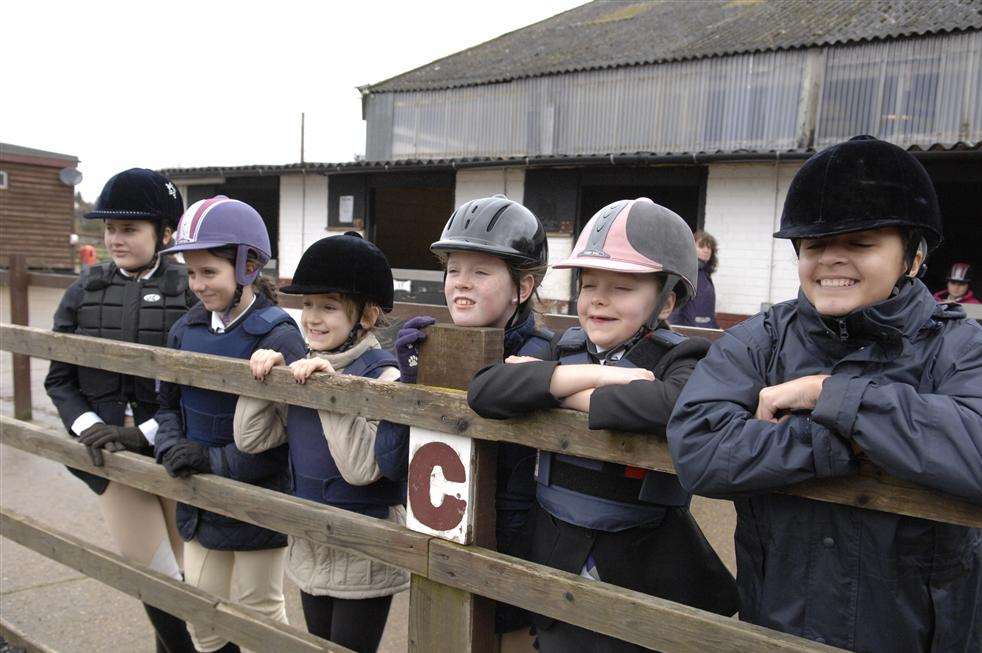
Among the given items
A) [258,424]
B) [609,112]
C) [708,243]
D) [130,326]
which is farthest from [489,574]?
[609,112]

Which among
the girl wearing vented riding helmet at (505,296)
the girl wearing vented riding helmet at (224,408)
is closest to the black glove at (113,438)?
the girl wearing vented riding helmet at (224,408)

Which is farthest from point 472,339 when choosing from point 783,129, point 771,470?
point 783,129

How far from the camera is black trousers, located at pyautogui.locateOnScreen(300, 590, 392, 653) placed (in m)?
2.26

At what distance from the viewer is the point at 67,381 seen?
121 inches

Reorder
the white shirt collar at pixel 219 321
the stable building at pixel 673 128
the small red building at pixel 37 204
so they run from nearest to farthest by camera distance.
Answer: the white shirt collar at pixel 219 321 < the stable building at pixel 673 128 < the small red building at pixel 37 204

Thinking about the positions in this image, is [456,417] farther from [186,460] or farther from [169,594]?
[169,594]

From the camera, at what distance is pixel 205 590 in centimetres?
259

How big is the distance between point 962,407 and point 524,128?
14517mm

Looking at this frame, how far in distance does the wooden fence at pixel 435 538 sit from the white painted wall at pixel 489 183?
10.3 metres

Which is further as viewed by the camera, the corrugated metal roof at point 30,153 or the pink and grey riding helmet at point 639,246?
the corrugated metal roof at point 30,153

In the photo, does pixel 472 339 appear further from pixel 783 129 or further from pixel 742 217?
pixel 783 129

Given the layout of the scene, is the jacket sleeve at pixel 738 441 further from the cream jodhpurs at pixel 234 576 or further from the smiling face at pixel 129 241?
the smiling face at pixel 129 241

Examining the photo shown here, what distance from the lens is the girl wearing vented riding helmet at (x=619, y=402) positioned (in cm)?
159

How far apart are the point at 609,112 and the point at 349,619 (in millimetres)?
13016
